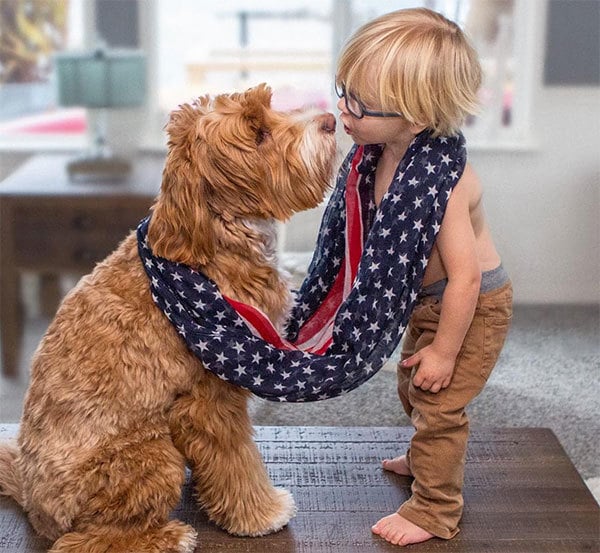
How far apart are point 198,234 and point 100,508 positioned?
48cm

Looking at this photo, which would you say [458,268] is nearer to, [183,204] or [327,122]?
[327,122]

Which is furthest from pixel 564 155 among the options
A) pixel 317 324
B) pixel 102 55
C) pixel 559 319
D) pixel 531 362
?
pixel 317 324

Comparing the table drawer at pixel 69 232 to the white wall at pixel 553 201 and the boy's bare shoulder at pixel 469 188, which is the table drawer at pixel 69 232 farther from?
the boy's bare shoulder at pixel 469 188

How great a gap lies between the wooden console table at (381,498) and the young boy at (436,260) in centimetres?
7

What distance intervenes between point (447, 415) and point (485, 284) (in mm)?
246

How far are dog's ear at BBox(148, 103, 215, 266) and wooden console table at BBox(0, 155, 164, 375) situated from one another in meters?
1.60

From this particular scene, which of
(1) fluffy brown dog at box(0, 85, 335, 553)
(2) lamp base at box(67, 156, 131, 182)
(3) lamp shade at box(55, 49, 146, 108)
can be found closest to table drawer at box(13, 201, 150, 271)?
(2) lamp base at box(67, 156, 131, 182)

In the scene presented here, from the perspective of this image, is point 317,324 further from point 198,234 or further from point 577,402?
point 577,402

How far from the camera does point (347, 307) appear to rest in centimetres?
171

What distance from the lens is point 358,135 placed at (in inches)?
65.6

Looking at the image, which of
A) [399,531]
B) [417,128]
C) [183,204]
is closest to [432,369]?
[399,531]

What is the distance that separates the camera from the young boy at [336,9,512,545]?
1.60 m

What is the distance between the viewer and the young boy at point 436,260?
5.24ft

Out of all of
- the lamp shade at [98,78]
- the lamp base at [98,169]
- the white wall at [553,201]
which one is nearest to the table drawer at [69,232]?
the lamp base at [98,169]
